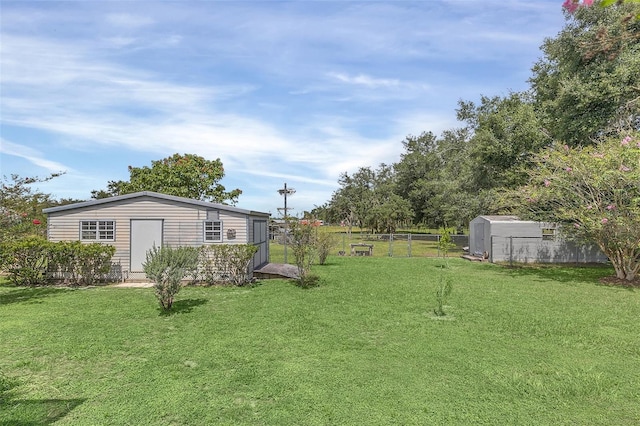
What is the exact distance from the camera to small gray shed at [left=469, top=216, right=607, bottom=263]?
17.4 m

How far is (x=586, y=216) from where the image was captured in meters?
11.4

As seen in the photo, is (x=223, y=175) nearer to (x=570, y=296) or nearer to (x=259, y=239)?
(x=259, y=239)

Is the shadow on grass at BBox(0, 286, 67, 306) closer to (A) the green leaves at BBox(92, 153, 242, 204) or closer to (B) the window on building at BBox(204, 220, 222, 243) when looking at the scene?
(B) the window on building at BBox(204, 220, 222, 243)

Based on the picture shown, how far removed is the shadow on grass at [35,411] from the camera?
3.34m

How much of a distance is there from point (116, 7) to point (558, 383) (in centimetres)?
690

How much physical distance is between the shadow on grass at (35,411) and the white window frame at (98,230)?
8846 millimetres

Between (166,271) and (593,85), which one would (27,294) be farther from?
(593,85)

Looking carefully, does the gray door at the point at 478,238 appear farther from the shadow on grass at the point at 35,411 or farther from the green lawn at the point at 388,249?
the shadow on grass at the point at 35,411

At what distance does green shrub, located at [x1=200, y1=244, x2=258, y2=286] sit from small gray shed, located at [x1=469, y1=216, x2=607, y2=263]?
1222 centimetres

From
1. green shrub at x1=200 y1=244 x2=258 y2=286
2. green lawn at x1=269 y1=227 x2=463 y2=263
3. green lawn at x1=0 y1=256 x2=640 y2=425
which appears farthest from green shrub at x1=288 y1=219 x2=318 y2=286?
green lawn at x1=269 y1=227 x2=463 y2=263

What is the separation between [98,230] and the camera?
464 inches

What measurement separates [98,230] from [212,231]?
366 cm

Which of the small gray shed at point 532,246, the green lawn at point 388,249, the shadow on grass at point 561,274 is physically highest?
the small gray shed at point 532,246

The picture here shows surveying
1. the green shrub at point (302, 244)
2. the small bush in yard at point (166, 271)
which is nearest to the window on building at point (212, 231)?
the green shrub at point (302, 244)
